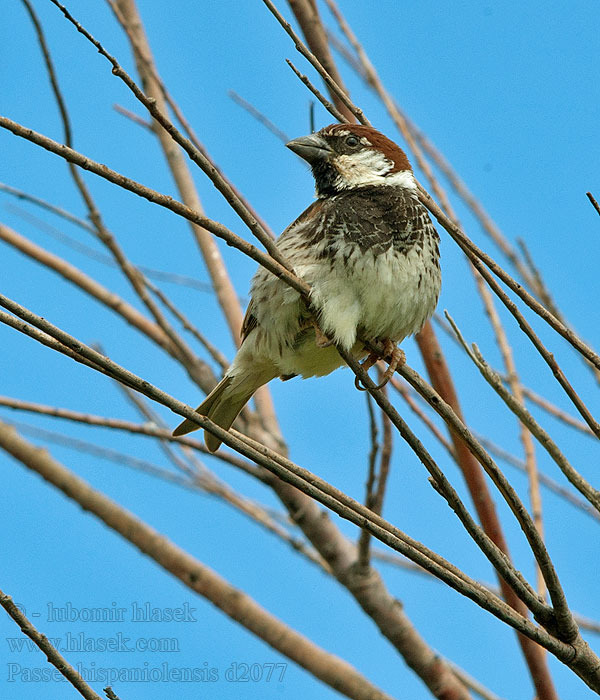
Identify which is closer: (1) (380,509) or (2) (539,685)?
(2) (539,685)

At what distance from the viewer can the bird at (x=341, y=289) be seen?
122 inches

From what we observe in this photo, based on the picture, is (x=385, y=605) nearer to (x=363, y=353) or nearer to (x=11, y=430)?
(x=363, y=353)

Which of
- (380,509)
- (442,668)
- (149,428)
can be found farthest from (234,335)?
(442,668)

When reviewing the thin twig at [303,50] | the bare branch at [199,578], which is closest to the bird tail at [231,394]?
the bare branch at [199,578]

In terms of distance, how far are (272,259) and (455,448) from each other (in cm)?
145

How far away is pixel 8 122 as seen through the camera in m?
1.88

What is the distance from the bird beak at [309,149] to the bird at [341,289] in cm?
10

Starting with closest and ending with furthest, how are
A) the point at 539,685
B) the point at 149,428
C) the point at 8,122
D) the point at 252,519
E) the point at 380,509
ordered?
the point at 8,122, the point at 539,685, the point at 380,509, the point at 149,428, the point at 252,519

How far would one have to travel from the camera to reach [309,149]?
3.84 m

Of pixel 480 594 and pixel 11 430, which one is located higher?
pixel 11 430

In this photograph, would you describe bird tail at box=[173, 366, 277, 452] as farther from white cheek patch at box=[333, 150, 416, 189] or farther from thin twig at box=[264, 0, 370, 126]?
thin twig at box=[264, 0, 370, 126]

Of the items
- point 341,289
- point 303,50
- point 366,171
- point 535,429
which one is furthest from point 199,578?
point 303,50

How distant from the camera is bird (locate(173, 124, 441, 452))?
3092 millimetres

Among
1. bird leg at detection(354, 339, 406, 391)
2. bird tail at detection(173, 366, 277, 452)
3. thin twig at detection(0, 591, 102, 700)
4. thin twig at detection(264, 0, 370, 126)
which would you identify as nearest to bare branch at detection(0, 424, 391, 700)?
bird tail at detection(173, 366, 277, 452)
